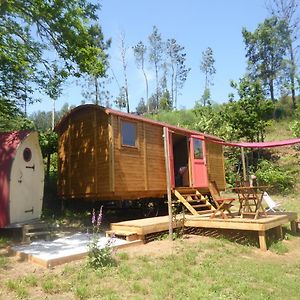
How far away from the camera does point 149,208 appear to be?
1366 cm

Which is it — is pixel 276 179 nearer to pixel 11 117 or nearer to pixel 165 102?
pixel 11 117

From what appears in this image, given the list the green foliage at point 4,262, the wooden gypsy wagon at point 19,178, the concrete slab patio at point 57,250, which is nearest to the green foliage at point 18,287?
the concrete slab patio at point 57,250

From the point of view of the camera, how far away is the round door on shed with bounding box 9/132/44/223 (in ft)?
28.2

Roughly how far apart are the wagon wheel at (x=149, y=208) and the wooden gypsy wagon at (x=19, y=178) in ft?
14.8

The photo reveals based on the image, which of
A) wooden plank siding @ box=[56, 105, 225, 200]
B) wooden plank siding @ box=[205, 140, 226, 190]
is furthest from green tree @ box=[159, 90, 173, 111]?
wooden plank siding @ box=[56, 105, 225, 200]

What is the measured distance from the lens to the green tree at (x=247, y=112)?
75.4ft

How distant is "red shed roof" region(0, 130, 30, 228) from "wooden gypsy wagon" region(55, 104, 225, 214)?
7.25 ft

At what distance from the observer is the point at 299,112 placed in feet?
89.6

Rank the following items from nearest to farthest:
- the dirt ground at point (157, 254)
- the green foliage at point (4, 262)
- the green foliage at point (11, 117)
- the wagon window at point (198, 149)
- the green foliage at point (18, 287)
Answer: the green foliage at point (18, 287)
the dirt ground at point (157, 254)
the green foliage at point (4, 262)
the green foliage at point (11, 117)
the wagon window at point (198, 149)

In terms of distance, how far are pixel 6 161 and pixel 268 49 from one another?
107 feet

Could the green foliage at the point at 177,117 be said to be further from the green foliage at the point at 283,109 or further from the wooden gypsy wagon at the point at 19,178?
the wooden gypsy wagon at the point at 19,178

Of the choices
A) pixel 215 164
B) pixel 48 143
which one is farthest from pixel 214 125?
pixel 48 143

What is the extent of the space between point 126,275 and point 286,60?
3410 centimetres

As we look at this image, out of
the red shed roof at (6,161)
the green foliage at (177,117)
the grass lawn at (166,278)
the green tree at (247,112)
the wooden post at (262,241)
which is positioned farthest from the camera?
the green foliage at (177,117)
